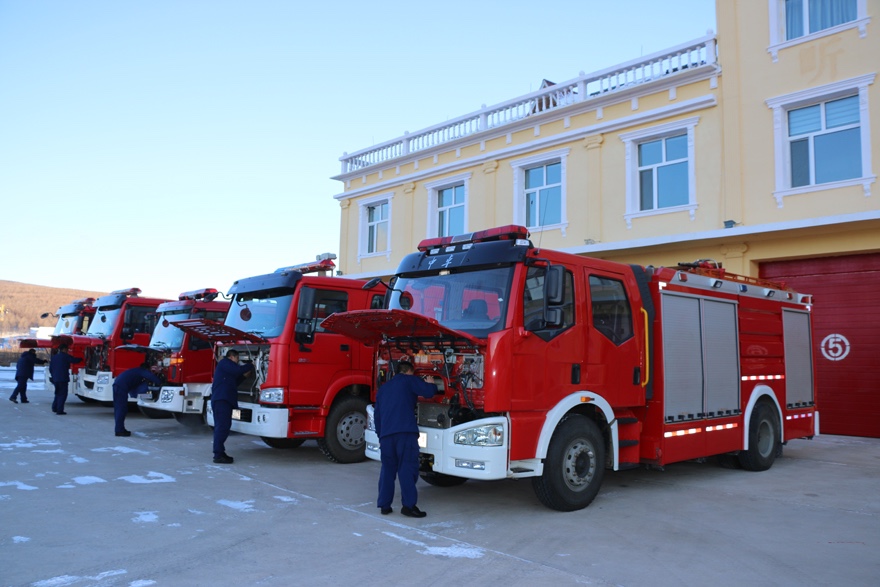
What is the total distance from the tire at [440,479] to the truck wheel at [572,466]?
1548mm

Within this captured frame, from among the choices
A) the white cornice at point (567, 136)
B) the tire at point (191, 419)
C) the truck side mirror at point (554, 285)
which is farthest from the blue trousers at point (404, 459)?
the white cornice at point (567, 136)

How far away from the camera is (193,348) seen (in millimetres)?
13094

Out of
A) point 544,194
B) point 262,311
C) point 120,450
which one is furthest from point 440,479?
point 544,194

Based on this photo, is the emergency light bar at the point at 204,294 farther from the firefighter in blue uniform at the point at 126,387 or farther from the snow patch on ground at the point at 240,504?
the snow patch on ground at the point at 240,504

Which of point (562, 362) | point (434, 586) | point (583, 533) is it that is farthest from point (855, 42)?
point (434, 586)

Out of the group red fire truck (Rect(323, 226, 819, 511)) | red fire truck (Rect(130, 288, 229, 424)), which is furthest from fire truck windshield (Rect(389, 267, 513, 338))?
red fire truck (Rect(130, 288, 229, 424))

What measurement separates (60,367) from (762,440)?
563 inches

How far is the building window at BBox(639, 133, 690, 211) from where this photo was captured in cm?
1584

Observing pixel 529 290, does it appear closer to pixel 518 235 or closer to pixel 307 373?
pixel 518 235

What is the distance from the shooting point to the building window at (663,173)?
623 inches

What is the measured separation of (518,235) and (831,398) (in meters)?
10.2

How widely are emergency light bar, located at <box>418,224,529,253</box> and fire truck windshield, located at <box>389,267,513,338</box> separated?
14.1 inches

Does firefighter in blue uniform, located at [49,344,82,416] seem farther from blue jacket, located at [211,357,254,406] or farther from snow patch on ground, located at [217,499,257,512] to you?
snow patch on ground, located at [217,499,257,512]

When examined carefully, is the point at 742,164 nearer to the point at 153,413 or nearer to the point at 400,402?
the point at 400,402
